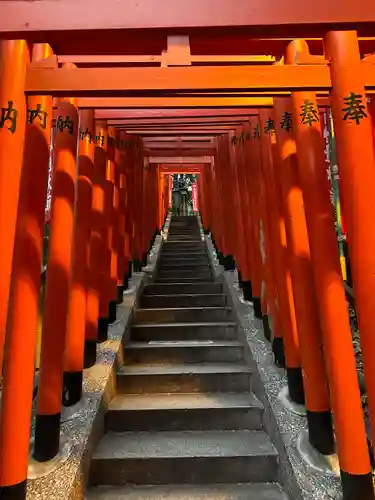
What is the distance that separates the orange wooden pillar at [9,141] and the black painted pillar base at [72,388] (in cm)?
125

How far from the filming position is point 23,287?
7.23ft

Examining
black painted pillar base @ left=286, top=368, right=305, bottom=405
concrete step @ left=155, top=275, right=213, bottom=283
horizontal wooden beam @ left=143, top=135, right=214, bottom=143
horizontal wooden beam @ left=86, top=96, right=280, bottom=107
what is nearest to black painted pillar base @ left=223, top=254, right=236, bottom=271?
concrete step @ left=155, top=275, right=213, bottom=283

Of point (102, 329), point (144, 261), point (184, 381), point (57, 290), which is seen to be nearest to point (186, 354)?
point (184, 381)

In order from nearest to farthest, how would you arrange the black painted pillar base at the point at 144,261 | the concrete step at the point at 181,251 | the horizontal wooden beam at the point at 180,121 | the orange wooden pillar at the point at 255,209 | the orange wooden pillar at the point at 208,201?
the orange wooden pillar at the point at 255,209, the horizontal wooden beam at the point at 180,121, the black painted pillar base at the point at 144,261, the concrete step at the point at 181,251, the orange wooden pillar at the point at 208,201

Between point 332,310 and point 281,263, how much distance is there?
3.42 feet

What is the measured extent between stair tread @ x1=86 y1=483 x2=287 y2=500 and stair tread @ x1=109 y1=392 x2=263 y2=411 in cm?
65

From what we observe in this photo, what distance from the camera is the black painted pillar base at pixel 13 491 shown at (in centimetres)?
206

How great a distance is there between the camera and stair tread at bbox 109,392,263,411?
10.9ft

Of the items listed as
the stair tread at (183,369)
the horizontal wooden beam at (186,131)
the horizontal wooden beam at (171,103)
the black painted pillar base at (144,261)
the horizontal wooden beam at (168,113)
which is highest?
the horizontal wooden beam at (186,131)

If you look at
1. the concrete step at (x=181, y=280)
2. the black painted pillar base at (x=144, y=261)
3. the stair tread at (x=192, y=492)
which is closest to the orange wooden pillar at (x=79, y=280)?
the stair tread at (x=192, y=492)

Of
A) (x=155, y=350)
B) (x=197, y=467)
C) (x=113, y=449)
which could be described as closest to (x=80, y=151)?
(x=155, y=350)

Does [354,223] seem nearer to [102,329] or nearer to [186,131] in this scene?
[102,329]

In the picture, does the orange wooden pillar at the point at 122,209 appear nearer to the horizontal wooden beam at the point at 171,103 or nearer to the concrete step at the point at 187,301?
the concrete step at the point at 187,301

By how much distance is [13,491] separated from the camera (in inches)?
81.7
